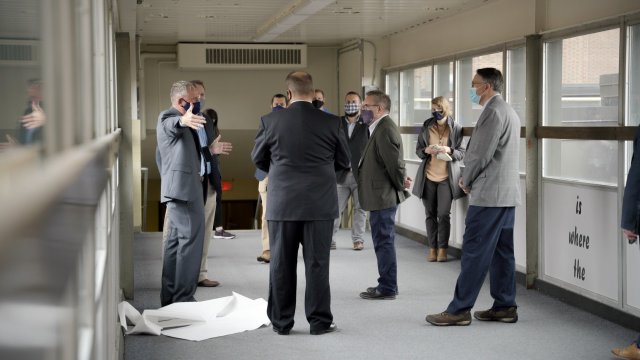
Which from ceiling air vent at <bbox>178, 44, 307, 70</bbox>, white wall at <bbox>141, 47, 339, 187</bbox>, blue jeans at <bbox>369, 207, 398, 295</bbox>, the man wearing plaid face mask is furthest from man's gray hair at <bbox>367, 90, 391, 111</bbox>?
white wall at <bbox>141, 47, 339, 187</bbox>

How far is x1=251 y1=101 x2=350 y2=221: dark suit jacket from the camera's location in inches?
203

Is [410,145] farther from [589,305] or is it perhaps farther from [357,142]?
[589,305]

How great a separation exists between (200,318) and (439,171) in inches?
130

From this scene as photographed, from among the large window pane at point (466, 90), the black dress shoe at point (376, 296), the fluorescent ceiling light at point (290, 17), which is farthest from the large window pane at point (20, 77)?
the large window pane at point (466, 90)

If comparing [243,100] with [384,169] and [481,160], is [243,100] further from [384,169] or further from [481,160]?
[481,160]

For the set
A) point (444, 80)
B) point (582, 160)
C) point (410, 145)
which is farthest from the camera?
point (410, 145)

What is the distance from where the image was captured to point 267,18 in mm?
9586

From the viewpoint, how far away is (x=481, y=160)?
533 cm

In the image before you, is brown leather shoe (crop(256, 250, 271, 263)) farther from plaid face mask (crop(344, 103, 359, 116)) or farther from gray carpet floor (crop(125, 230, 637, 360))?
plaid face mask (crop(344, 103, 359, 116))

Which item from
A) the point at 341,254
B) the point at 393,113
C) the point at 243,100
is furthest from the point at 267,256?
the point at 243,100

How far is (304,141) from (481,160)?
111cm

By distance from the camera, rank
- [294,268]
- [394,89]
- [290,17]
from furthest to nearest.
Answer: [394,89], [290,17], [294,268]

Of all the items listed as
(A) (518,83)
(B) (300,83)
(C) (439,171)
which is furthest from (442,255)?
(B) (300,83)

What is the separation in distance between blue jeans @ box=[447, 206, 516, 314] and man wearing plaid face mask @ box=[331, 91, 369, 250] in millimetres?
2567
